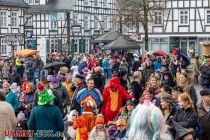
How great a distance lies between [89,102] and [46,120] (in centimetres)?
301

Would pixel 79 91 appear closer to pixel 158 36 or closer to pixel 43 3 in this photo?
pixel 158 36

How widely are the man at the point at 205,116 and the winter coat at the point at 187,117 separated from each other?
0.26 metres

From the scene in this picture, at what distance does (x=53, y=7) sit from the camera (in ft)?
195

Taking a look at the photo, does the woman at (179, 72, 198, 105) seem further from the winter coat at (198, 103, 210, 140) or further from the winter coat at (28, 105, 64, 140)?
the winter coat at (28, 105, 64, 140)

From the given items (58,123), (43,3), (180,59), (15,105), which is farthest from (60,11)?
(58,123)

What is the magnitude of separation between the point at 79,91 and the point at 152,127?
758 centimetres

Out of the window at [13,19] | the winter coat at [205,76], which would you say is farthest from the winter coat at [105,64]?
the window at [13,19]

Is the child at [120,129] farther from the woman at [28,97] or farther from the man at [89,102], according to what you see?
the woman at [28,97]

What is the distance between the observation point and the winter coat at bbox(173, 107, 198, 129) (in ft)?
27.5

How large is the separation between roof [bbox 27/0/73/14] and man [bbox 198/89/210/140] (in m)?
50.2

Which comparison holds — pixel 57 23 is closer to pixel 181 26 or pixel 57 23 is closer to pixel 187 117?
pixel 181 26

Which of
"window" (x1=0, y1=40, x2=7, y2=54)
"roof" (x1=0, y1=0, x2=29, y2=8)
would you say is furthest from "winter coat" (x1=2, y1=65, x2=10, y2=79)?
"roof" (x1=0, y1=0, x2=29, y2=8)

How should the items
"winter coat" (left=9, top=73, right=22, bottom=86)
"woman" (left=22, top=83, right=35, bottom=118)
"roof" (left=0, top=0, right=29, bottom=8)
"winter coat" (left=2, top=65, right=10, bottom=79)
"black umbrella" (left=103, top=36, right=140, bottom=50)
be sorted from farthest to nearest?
"roof" (left=0, top=0, right=29, bottom=8), "black umbrella" (left=103, top=36, right=140, bottom=50), "winter coat" (left=2, top=65, right=10, bottom=79), "winter coat" (left=9, top=73, right=22, bottom=86), "woman" (left=22, top=83, right=35, bottom=118)

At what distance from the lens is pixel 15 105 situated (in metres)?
12.6
